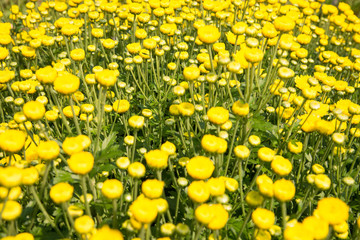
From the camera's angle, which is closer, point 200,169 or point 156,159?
point 200,169

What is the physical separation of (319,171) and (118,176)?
1.54 metres

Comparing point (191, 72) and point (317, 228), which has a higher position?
point (191, 72)

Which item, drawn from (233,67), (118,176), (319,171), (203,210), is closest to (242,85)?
(233,67)

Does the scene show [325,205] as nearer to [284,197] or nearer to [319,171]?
[284,197]

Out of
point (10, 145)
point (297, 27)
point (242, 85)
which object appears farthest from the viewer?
point (297, 27)

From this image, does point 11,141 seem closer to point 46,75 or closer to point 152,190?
point 46,75

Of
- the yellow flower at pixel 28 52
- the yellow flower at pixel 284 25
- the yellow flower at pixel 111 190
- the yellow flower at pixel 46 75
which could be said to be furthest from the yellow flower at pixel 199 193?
the yellow flower at pixel 28 52

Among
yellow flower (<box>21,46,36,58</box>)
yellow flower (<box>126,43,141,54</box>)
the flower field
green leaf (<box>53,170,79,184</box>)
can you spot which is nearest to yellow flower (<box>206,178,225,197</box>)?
the flower field

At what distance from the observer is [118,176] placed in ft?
8.02

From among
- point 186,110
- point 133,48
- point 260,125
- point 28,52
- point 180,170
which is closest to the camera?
point 186,110

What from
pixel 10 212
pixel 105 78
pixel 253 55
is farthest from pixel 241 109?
pixel 10 212

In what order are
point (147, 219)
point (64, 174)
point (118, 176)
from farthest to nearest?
point (118, 176) < point (64, 174) < point (147, 219)

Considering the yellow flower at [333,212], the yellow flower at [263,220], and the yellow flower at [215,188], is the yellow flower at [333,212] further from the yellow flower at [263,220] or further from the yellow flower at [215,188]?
the yellow flower at [215,188]

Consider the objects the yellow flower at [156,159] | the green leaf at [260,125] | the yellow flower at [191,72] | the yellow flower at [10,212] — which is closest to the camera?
the yellow flower at [10,212]
